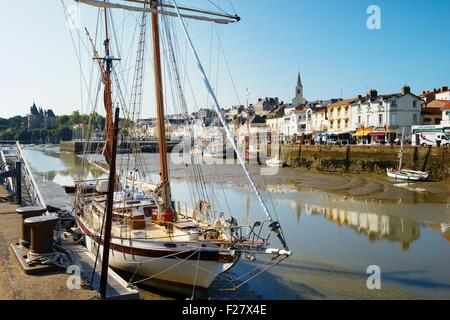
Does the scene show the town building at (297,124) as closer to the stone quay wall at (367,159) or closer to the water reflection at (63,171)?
the stone quay wall at (367,159)

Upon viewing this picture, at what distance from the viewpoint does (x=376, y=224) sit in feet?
75.5

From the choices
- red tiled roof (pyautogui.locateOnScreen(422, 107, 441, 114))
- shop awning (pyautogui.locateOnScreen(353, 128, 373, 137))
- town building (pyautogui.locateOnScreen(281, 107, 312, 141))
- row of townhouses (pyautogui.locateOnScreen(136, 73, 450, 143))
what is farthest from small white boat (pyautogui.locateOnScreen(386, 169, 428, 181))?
town building (pyautogui.locateOnScreen(281, 107, 312, 141))

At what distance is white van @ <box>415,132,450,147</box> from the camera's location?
4547 centimetres

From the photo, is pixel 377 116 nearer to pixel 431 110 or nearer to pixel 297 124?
pixel 431 110

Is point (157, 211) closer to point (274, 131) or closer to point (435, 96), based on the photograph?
point (435, 96)

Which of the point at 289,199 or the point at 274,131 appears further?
the point at 274,131

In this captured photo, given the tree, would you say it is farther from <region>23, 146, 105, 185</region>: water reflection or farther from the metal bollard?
the metal bollard

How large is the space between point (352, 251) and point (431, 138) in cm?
3491

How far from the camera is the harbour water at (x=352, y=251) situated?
547 inches

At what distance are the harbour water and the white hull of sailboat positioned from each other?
2.71 ft

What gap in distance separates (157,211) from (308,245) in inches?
302

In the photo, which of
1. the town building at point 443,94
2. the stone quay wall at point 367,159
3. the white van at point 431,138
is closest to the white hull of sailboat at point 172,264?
the stone quay wall at point 367,159

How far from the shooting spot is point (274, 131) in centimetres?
10600
